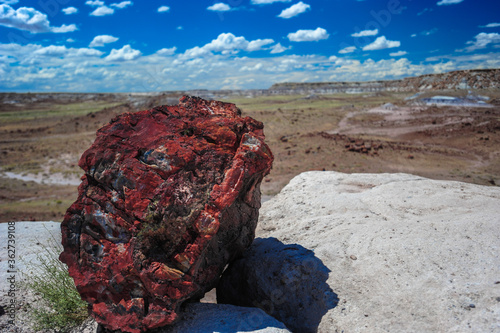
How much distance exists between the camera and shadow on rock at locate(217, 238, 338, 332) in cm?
502

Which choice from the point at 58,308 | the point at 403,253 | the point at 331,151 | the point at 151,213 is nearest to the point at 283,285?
the point at 403,253

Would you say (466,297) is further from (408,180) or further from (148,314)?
(408,180)

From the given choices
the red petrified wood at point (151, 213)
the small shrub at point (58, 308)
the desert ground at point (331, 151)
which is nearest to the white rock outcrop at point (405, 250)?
the red petrified wood at point (151, 213)

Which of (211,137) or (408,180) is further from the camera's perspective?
(408,180)

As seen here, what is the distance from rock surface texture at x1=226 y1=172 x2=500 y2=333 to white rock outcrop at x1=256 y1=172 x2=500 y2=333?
0.04 feet

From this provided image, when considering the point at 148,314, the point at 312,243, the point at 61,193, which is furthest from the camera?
the point at 61,193

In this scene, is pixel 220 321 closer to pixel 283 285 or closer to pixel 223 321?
pixel 223 321

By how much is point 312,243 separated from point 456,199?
426cm

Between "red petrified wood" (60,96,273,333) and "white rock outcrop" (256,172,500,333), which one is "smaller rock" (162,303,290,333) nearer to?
"red petrified wood" (60,96,273,333)

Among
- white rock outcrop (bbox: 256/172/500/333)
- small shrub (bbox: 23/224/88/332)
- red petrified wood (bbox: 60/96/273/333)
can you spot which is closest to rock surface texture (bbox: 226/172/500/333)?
white rock outcrop (bbox: 256/172/500/333)

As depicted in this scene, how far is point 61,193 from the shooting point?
63.6 ft

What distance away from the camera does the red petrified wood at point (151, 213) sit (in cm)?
418

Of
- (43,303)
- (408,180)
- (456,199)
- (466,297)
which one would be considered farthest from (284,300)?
(408,180)

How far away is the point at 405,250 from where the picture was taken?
18.6 ft
